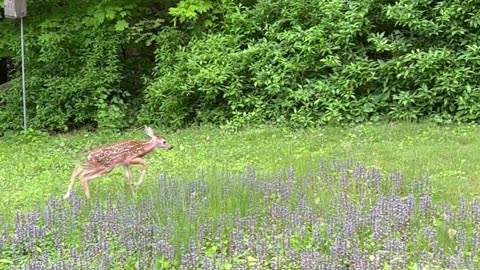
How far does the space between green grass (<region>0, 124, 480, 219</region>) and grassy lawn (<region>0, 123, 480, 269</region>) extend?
0.7 inches

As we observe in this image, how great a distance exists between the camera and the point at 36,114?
35.6 feet

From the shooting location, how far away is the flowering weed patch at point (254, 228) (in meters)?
4.24

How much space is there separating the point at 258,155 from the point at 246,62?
2.55 m

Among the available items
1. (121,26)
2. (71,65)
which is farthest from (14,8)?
(71,65)

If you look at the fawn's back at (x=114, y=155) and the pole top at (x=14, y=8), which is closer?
the fawn's back at (x=114, y=155)

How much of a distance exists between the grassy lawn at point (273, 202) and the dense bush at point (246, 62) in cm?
122

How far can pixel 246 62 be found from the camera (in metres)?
9.84

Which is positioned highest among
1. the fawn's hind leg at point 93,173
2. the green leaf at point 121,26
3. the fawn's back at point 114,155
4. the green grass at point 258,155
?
the green leaf at point 121,26

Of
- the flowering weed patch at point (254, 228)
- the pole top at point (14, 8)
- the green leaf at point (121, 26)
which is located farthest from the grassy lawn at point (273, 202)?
the green leaf at point (121, 26)

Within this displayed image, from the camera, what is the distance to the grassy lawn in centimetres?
441

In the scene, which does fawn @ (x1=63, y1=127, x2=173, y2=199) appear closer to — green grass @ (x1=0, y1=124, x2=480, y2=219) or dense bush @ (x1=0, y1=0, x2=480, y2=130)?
green grass @ (x1=0, y1=124, x2=480, y2=219)

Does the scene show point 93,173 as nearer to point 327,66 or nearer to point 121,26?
point 327,66

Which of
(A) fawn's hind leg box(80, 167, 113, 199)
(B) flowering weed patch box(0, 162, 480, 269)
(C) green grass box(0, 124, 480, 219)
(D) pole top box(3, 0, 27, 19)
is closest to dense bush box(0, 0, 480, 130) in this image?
(C) green grass box(0, 124, 480, 219)

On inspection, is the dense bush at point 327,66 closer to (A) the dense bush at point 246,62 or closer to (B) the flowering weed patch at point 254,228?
(A) the dense bush at point 246,62
